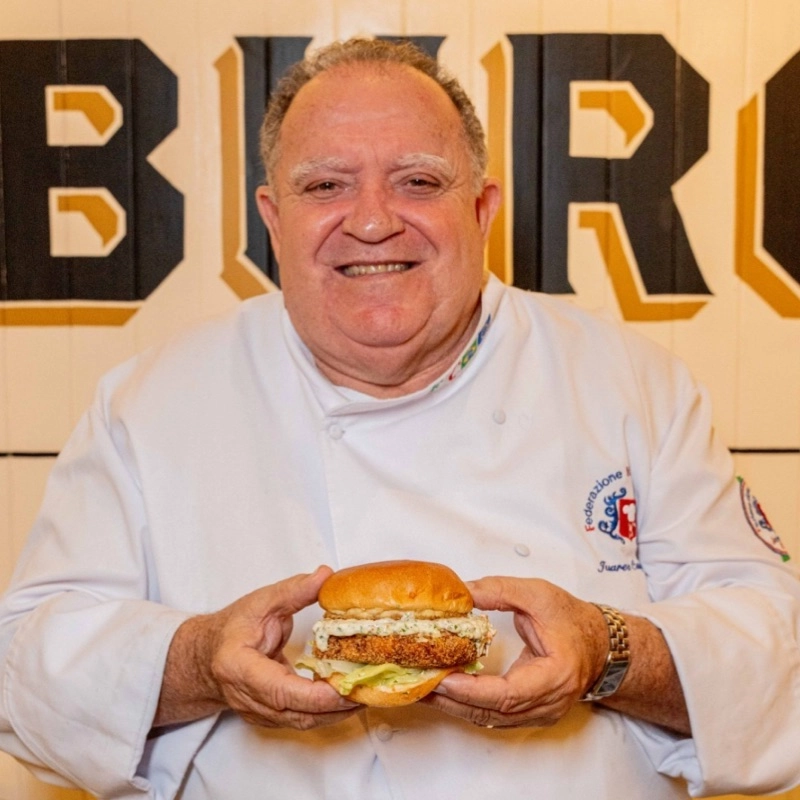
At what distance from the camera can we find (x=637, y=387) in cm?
169

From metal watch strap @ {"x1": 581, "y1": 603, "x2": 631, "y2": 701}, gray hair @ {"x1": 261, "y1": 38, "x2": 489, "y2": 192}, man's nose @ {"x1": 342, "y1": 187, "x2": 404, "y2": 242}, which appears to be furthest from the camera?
gray hair @ {"x1": 261, "y1": 38, "x2": 489, "y2": 192}

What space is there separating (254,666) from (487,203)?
0.83 m

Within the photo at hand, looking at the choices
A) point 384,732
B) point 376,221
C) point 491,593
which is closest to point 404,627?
point 491,593

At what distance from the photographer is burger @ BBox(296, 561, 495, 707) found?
1210 millimetres

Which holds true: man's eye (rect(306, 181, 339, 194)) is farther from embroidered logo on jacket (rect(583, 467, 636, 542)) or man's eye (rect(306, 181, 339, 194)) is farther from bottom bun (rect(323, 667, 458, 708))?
bottom bun (rect(323, 667, 458, 708))

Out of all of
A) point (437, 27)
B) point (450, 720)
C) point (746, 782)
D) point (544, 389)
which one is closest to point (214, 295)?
point (437, 27)

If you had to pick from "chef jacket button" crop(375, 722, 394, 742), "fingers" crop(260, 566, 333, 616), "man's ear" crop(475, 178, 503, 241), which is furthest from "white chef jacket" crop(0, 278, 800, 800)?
"fingers" crop(260, 566, 333, 616)

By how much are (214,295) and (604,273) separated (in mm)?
800

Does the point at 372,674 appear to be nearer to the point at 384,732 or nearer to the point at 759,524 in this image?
the point at 384,732

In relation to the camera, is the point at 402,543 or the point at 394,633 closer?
the point at 394,633

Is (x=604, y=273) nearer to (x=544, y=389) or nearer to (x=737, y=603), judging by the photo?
(x=544, y=389)

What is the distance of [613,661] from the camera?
1.37m

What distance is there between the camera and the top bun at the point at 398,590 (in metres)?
1.24

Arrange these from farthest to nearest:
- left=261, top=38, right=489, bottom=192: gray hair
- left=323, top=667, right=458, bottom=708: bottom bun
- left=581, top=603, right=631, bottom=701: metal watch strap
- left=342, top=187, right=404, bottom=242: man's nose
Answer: left=261, top=38, right=489, bottom=192: gray hair → left=342, top=187, right=404, bottom=242: man's nose → left=581, top=603, right=631, bottom=701: metal watch strap → left=323, top=667, right=458, bottom=708: bottom bun
